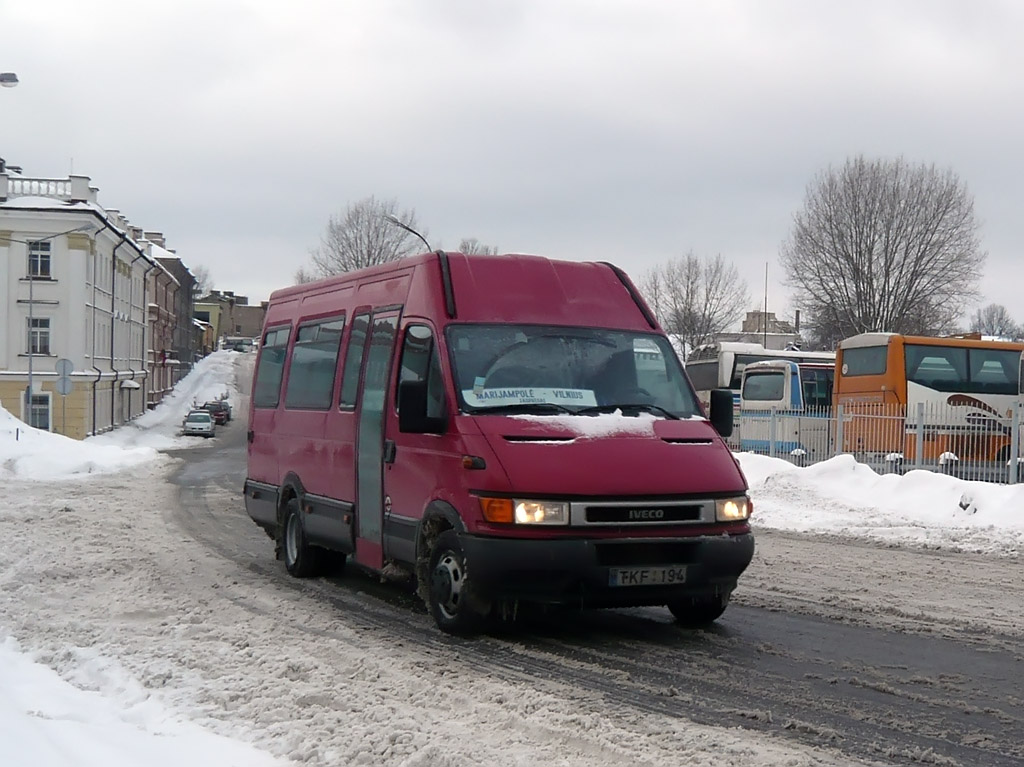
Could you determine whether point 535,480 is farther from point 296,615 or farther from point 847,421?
point 847,421

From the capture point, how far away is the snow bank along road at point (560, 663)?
5430 mm

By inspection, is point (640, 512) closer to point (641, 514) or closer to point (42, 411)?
point (641, 514)

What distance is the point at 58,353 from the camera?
5322cm

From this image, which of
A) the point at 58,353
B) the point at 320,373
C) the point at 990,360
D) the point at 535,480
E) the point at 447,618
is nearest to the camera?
the point at 535,480

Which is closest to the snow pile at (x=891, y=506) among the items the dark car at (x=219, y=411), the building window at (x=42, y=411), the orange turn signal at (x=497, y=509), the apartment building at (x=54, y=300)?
the orange turn signal at (x=497, y=509)

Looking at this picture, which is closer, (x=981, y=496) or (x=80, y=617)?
(x=80, y=617)

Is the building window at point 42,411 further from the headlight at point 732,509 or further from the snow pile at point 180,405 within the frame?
the headlight at point 732,509

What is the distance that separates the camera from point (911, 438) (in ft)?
72.6

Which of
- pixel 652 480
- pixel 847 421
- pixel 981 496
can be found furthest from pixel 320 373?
pixel 847 421

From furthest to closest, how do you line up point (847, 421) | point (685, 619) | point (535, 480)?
point (847, 421) < point (685, 619) < point (535, 480)

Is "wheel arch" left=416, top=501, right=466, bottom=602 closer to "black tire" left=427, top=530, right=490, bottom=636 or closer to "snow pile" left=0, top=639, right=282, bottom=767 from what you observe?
"black tire" left=427, top=530, right=490, bottom=636

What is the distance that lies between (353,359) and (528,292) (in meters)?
1.95

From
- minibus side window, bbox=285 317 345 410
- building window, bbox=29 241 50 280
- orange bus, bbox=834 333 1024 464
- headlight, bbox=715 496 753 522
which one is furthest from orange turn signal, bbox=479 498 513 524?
building window, bbox=29 241 50 280

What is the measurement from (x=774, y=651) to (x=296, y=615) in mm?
3561
